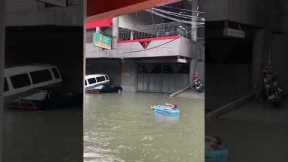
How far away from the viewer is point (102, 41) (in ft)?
82.6

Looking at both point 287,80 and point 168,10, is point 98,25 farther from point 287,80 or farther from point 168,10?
point 287,80

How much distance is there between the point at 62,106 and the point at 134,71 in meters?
23.8

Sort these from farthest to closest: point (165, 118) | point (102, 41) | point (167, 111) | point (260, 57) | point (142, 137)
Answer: point (102, 41), point (167, 111), point (165, 118), point (142, 137), point (260, 57)

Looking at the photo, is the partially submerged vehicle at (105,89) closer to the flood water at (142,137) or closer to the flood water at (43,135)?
the flood water at (142,137)

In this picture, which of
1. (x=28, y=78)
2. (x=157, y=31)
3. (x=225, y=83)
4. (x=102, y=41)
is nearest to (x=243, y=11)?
(x=225, y=83)

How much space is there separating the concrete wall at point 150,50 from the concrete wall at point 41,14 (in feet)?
65.5

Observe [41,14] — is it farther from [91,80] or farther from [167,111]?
[91,80]

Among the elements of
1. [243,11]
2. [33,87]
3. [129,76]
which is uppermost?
[243,11]

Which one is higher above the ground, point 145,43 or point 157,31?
point 157,31

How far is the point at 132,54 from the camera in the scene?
25047mm

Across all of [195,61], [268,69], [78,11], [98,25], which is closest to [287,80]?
[268,69]

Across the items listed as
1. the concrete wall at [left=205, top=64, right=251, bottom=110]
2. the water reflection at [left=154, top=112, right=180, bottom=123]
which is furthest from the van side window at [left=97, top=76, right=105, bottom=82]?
the concrete wall at [left=205, top=64, right=251, bottom=110]

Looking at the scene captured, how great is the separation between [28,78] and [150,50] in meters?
21.3

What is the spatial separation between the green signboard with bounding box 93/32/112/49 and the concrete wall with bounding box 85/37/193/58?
18.5 inches
